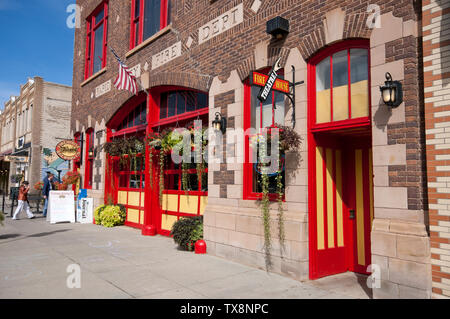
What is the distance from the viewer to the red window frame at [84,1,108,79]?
14.0 metres

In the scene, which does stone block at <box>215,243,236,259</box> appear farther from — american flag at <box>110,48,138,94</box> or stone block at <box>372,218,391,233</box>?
american flag at <box>110,48,138,94</box>

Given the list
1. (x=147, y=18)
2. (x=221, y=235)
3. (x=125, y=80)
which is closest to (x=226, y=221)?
(x=221, y=235)

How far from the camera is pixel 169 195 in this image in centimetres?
999

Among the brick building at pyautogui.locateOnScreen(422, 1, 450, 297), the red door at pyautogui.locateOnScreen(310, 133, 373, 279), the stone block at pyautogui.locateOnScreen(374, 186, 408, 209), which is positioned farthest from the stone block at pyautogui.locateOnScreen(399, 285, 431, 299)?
the red door at pyautogui.locateOnScreen(310, 133, 373, 279)

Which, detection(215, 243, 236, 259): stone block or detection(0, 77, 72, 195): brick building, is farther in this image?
detection(0, 77, 72, 195): brick building

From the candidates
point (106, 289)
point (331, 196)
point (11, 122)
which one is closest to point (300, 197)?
point (331, 196)

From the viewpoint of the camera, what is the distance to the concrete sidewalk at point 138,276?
16.5 feet

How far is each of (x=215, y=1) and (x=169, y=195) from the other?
530cm

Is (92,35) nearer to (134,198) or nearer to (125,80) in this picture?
(125,80)

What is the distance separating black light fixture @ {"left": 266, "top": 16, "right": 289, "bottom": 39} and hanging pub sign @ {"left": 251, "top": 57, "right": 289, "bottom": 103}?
0.79 m

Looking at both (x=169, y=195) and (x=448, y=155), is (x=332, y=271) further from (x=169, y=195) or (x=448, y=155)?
(x=169, y=195)

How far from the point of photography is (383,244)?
469cm

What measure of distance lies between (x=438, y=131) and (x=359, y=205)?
241 cm
